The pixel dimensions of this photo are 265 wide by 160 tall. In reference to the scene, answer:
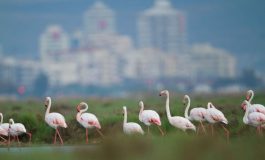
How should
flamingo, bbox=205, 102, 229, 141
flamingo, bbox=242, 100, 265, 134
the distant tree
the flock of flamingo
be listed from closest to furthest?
1. flamingo, bbox=242, 100, 265, 134
2. the flock of flamingo
3. flamingo, bbox=205, 102, 229, 141
4. the distant tree

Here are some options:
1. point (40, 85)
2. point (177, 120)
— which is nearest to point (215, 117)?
point (177, 120)

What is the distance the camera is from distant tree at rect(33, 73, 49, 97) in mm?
170250

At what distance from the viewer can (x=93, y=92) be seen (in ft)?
580

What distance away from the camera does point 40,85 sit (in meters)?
176

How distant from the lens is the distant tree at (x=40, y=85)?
170250 millimetres

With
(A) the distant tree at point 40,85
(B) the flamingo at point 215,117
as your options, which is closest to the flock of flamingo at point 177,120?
(B) the flamingo at point 215,117

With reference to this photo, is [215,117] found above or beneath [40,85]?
above

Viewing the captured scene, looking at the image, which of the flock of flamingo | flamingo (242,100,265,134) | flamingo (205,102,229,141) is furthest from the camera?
flamingo (205,102,229,141)

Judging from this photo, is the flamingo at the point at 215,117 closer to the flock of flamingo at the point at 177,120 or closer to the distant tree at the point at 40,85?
the flock of flamingo at the point at 177,120

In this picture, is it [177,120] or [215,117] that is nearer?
[215,117]

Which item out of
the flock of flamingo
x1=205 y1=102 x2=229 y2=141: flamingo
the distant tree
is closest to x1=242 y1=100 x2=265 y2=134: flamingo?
the flock of flamingo

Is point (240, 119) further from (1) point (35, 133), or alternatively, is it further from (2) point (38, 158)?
(2) point (38, 158)

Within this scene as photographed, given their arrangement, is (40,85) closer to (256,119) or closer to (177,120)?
(177,120)

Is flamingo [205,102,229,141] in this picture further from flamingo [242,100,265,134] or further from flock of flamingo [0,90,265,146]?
flamingo [242,100,265,134]
